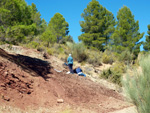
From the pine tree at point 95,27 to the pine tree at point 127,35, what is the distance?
2.55 m

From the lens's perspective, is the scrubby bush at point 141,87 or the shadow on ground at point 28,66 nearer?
the scrubby bush at point 141,87

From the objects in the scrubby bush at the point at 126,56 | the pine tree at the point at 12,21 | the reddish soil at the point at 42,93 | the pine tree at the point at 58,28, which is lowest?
the reddish soil at the point at 42,93

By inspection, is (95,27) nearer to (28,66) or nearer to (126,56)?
(126,56)

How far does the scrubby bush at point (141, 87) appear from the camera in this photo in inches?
215

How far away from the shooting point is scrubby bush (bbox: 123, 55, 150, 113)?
546 cm

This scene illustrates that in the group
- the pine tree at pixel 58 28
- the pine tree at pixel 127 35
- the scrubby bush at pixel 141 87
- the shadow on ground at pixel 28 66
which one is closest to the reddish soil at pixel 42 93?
the shadow on ground at pixel 28 66

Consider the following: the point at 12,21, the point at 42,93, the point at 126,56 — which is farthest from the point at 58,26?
the point at 42,93

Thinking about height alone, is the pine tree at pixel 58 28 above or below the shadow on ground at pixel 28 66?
above

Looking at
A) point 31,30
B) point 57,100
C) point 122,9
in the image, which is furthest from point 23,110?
point 122,9

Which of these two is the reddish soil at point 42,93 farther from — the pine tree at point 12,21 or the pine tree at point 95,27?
the pine tree at point 95,27

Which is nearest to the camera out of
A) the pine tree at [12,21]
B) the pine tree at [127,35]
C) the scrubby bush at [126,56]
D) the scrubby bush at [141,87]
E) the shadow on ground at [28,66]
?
the scrubby bush at [141,87]

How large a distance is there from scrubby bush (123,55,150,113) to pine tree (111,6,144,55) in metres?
19.5

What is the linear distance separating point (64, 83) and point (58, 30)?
25.3 meters

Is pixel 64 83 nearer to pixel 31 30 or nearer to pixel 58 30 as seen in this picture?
pixel 31 30
